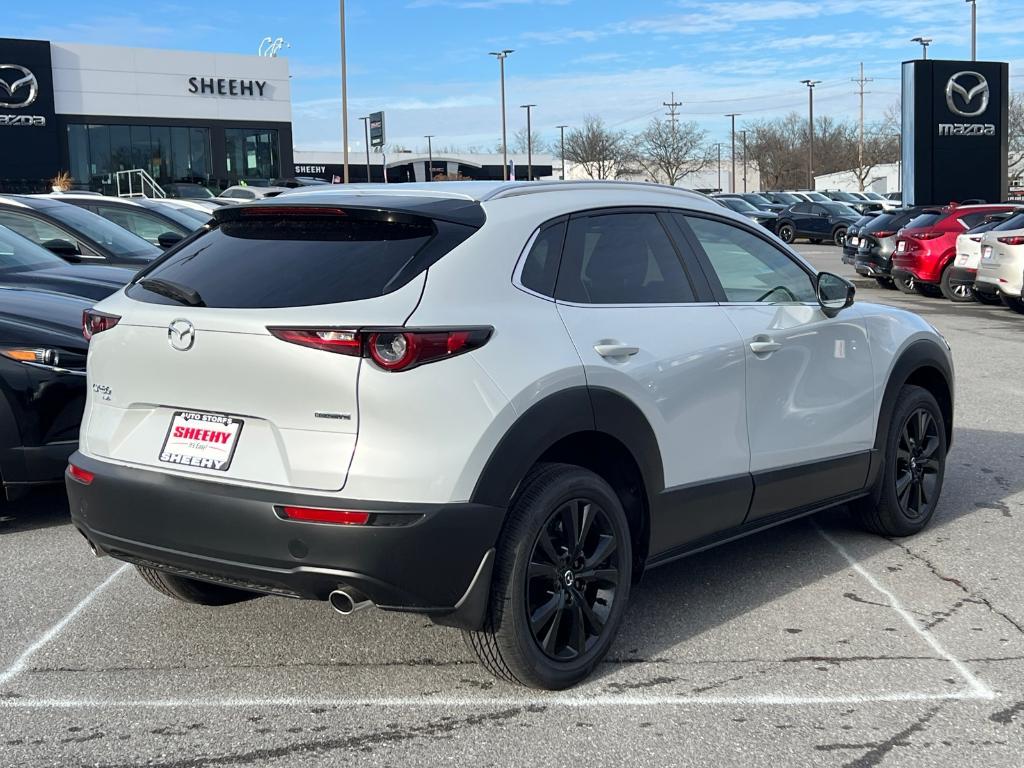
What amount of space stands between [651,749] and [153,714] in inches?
62.9

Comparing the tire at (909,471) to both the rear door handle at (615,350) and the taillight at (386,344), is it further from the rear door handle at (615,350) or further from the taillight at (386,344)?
the taillight at (386,344)

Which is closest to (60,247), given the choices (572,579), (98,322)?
(98,322)

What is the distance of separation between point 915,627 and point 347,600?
230cm

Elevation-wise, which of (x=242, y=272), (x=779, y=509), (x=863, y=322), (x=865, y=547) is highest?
(x=242, y=272)

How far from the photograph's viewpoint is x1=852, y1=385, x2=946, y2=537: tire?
5.69 metres

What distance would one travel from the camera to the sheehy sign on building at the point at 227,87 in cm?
5169

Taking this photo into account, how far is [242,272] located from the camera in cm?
392

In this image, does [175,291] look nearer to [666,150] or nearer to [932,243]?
[932,243]

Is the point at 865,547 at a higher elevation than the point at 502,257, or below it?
below

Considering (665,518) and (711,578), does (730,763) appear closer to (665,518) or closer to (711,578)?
(665,518)

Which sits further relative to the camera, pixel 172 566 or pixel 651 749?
pixel 172 566

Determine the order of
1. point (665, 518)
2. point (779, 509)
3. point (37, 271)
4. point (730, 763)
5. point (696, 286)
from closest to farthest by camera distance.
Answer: point (730, 763)
point (665, 518)
point (696, 286)
point (779, 509)
point (37, 271)

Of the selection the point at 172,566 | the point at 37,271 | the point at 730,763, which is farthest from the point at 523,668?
the point at 37,271

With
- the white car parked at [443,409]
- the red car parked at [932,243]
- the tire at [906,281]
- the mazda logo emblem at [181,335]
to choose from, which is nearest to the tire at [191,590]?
the white car parked at [443,409]
